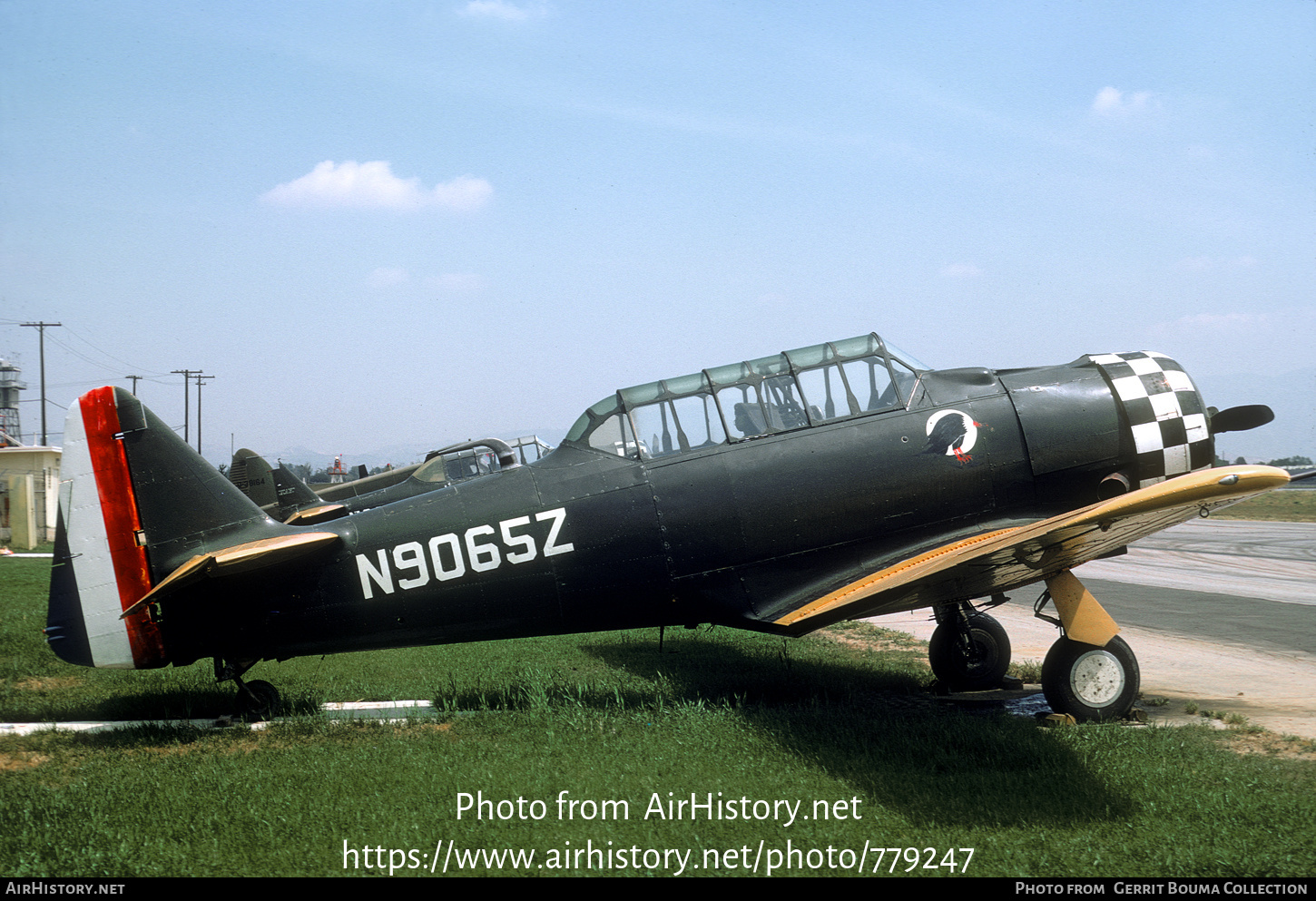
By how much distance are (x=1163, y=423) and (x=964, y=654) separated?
2614 millimetres

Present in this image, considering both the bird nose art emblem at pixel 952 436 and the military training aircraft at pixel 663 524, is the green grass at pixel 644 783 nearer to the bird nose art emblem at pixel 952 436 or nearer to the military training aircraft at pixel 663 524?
the military training aircraft at pixel 663 524

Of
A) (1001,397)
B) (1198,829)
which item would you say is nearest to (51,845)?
(1198,829)

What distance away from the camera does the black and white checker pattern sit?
7012 mm

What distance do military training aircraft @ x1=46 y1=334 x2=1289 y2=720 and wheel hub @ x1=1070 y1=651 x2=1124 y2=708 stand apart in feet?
0.04

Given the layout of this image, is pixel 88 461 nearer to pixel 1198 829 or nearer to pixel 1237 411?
pixel 1198 829

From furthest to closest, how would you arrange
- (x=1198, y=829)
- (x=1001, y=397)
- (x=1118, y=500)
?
(x=1001, y=397), (x=1118, y=500), (x=1198, y=829)

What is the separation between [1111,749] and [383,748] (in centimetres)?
475

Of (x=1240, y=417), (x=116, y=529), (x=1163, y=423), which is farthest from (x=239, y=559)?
(x=1240, y=417)

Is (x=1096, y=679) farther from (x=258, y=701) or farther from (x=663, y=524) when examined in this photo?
(x=258, y=701)

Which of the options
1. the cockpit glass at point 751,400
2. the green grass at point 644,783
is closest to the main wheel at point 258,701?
the green grass at point 644,783

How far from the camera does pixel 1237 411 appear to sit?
734 cm

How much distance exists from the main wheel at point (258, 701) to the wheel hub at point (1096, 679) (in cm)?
625

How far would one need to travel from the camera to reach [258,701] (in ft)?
23.4

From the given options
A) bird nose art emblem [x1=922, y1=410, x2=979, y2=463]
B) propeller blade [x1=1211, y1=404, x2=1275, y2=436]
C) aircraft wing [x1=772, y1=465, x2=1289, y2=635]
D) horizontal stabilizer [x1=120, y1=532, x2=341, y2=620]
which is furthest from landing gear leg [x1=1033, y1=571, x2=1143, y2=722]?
horizontal stabilizer [x1=120, y1=532, x2=341, y2=620]
